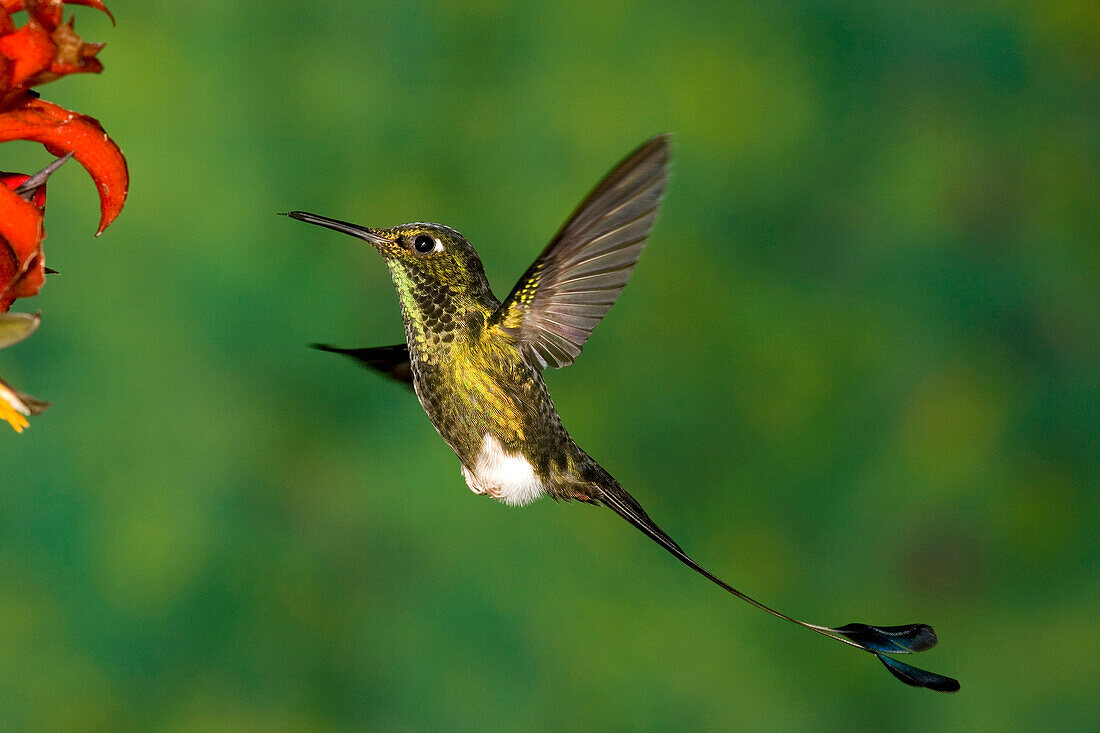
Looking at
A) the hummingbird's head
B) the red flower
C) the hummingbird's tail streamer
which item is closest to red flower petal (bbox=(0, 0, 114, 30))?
the red flower

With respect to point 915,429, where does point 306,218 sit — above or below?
above

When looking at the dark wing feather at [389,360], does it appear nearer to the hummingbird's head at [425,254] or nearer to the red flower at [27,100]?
the hummingbird's head at [425,254]

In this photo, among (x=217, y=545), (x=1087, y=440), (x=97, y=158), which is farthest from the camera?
(x=1087, y=440)

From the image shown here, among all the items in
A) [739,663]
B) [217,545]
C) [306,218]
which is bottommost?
A: [217,545]

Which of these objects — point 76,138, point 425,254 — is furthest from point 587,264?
point 76,138

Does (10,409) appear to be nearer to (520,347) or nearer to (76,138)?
(76,138)

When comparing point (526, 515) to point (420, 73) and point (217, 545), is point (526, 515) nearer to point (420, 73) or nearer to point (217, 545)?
point (217, 545)

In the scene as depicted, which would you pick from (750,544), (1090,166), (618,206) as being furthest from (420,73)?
(618,206)
